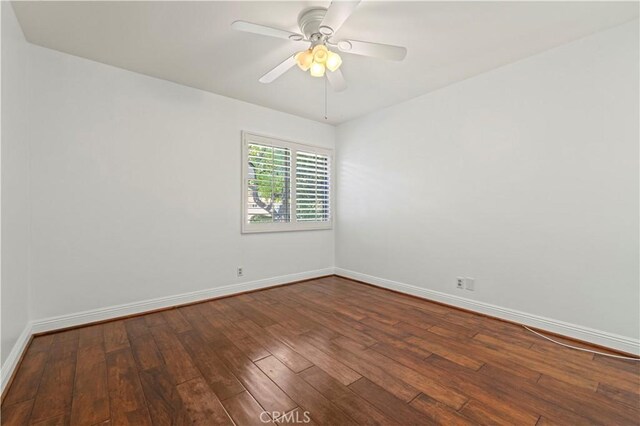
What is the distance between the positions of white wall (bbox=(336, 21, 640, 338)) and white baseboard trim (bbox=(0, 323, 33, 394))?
347cm

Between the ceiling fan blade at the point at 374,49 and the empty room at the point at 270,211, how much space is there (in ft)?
0.06

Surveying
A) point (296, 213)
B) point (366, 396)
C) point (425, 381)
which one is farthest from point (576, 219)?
point (296, 213)

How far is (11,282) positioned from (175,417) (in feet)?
4.93

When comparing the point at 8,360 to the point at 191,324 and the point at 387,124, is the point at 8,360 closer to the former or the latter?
the point at 191,324

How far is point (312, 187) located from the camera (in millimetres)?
4227

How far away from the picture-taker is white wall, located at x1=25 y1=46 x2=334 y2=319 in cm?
238

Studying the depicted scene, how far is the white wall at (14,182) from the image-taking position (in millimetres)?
1727

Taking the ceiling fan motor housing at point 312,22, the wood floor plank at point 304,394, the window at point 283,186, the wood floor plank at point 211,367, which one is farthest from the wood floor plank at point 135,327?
the ceiling fan motor housing at point 312,22

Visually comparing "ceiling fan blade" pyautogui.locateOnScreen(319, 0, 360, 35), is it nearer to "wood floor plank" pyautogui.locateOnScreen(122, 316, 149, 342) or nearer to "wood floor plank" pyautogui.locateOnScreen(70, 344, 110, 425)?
"wood floor plank" pyautogui.locateOnScreen(70, 344, 110, 425)

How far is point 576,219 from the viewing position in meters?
2.27

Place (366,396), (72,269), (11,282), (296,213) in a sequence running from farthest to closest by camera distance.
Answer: (296,213)
(72,269)
(11,282)
(366,396)

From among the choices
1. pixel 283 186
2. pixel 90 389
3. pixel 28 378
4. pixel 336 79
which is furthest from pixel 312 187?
pixel 28 378

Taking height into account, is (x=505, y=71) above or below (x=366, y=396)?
above

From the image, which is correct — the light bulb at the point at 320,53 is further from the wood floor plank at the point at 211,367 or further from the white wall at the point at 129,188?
the wood floor plank at the point at 211,367
